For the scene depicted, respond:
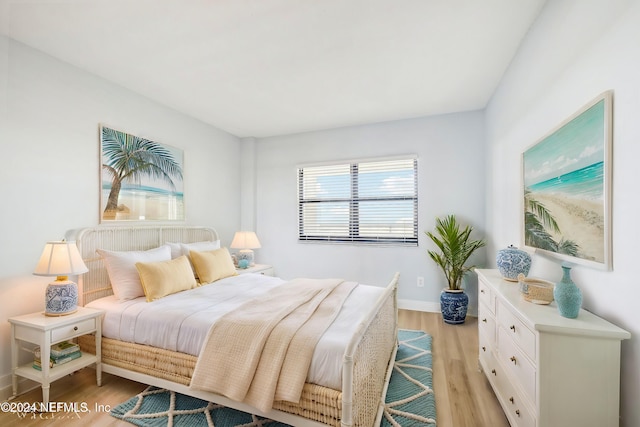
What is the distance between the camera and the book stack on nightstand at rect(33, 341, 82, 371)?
207 centimetres

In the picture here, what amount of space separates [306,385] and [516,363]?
1.14 metres

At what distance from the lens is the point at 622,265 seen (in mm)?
1252

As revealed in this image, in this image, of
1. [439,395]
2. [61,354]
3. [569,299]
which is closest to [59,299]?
[61,354]

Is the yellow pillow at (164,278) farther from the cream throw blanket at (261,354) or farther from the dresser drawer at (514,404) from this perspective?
the dresser drawer at (514,404)

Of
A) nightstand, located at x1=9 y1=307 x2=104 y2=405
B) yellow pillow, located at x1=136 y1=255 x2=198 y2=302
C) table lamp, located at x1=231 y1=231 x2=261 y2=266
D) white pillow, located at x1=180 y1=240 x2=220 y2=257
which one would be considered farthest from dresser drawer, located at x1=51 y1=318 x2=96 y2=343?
table lamp, located at x1=231 y1=231 x2=261 y2=266

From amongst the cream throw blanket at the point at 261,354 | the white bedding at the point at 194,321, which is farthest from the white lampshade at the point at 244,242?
the cream throw blanket at the point at 261,354

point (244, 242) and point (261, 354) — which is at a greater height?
point (244, 242)

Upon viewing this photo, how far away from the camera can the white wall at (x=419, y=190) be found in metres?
3.79

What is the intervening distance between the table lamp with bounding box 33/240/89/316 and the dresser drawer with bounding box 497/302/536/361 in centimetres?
288

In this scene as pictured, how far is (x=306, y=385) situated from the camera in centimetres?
158

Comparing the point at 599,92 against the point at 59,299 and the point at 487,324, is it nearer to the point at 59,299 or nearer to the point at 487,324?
the point at 487,324

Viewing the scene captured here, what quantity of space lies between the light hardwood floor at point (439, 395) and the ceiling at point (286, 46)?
2.61 m

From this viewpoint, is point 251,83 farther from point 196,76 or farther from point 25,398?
point 25,398

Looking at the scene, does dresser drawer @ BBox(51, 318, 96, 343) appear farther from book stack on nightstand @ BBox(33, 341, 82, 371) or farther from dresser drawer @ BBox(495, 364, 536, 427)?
dresser drawer @ BBox(495, 364, 536, 427)
